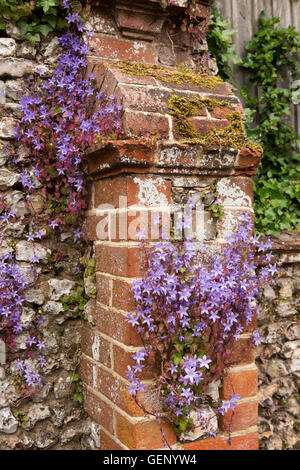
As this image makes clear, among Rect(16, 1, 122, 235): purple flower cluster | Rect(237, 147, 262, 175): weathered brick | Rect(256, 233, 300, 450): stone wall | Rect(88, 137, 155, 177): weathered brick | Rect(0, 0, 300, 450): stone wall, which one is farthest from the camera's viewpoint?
Rect(256, 233, 300, 450): stone wall

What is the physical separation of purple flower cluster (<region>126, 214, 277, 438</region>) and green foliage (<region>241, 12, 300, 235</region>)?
1456 millimetres

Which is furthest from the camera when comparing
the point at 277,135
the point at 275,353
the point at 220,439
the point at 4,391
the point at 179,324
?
the point at 277,135

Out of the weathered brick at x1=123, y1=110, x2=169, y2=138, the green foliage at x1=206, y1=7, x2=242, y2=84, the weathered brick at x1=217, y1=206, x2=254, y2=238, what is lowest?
the weathered brick at x1=217, y1=206, x2=254, y2=238

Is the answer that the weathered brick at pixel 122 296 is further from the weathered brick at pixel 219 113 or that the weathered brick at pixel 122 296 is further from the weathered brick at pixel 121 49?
the weathered brick at pixel 121 49

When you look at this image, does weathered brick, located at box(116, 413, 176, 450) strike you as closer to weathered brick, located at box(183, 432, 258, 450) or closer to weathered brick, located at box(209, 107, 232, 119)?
weathered brick, located at box(183, 432, 258, 450)

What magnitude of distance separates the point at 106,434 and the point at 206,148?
1468 millimetres

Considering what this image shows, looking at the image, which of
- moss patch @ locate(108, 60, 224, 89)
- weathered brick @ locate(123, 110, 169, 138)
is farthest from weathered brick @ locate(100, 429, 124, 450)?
moss patch @ locate(108, 60, 224, 89)

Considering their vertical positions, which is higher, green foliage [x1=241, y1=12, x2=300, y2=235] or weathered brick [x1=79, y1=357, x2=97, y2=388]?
green foliage [x1=241, y1=12, x2=300, y2=235]

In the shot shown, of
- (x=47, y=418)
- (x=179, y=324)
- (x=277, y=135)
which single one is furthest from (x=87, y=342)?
(x=277, y=135)

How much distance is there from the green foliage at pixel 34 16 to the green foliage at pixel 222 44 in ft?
3.85

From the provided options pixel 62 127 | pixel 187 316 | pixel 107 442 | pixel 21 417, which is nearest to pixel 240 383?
pixel 187 316

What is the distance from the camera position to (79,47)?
7.11 feet

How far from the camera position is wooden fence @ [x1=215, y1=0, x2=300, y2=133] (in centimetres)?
328

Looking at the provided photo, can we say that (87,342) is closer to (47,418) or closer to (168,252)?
(47,418)
